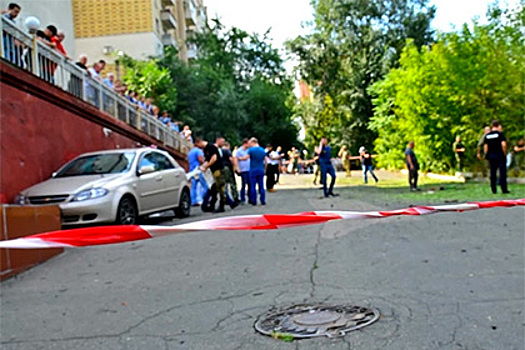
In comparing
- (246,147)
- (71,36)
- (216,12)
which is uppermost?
(216,12)

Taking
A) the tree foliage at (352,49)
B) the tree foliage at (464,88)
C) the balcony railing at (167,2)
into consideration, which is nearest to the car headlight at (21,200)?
the tree foliage at (464,88)

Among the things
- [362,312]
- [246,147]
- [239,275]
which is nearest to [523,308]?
[362,312]

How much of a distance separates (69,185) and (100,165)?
132 centimetres

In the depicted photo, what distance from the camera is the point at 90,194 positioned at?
423 inches

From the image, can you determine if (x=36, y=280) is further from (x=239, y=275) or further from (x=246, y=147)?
(x=246, y=147)

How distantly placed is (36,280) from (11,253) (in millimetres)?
524

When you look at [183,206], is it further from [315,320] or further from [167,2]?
[167,2]

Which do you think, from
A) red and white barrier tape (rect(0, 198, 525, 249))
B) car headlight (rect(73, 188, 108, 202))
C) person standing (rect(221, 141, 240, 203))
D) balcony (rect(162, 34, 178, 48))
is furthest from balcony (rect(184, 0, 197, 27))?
red and white barrier tape (rect(0, 198, 525, 249))

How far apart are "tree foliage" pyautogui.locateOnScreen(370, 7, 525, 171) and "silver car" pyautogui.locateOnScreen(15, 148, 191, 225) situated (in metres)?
13.3

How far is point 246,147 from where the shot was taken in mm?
17078

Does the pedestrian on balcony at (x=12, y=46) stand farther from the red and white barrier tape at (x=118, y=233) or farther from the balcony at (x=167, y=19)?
the balcony at (x=167, y=19)

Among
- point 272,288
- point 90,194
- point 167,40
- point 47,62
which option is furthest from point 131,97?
point 167,40

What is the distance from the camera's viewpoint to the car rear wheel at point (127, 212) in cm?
1113

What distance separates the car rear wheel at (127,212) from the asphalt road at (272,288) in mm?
1460
